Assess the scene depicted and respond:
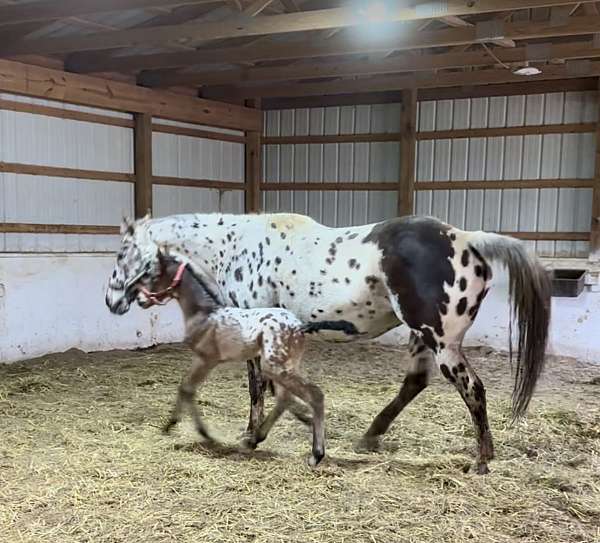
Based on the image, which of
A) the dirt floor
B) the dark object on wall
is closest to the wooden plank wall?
the dirt floor

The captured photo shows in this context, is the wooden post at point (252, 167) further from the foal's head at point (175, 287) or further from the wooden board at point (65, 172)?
the foal's head at point (175, 287)

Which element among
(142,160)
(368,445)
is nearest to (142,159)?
(142,160)

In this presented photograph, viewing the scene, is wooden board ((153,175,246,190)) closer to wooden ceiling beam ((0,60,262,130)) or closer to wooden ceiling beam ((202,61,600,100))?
wooden ceiling beam ((0,60,262,130))

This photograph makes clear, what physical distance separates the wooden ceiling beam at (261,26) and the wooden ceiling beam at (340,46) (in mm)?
674

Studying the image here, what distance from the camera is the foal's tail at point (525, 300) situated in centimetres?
308

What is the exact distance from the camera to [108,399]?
15.1ft

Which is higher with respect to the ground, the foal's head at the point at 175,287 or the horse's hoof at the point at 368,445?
the foal's head at the point at 175,287

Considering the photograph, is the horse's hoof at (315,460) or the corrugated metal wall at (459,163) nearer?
the horse's hoof at (315,460)

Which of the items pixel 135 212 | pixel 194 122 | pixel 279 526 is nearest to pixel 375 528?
pixel 279 526

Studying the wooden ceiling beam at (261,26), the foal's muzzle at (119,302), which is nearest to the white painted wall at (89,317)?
the wooden ceiling beam at (261,26)

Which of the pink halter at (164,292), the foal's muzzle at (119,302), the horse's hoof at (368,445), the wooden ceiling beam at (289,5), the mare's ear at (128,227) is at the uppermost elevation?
the wooden ceiling beam at (289,5)

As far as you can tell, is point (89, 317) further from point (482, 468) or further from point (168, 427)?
point (482, 468)

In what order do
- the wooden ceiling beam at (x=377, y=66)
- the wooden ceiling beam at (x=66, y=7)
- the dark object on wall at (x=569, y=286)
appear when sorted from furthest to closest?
1. the dark object on wall at (x=569, y=286)
2. the wooden ceiling beam at (x=377, y=66)
3. the wooden ceiling beam at (x=66, y=7)

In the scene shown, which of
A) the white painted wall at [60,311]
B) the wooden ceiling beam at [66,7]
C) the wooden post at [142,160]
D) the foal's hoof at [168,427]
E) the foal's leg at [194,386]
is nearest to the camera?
the foal's leg at [194,386]
